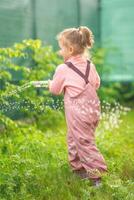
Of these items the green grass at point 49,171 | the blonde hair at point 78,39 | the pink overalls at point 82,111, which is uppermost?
the blonde hair at point 78,39

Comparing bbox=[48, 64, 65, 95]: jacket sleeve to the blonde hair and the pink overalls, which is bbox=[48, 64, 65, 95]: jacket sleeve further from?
the blonde hair

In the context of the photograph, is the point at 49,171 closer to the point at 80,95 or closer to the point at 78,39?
the point at 80,95

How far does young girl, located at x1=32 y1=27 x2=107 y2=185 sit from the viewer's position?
6.55 m

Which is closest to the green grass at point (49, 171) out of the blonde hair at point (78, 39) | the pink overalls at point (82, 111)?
the pink overalls at point (82, 111)

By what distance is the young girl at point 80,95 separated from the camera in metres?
6.55

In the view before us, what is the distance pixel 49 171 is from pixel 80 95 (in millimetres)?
828

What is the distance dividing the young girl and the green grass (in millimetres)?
200

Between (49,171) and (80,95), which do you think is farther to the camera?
(49,171)

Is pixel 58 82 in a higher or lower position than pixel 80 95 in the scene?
higher

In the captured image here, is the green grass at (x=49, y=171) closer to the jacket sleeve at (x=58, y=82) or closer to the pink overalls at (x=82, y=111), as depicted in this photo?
the pink overalls at (x=82, y=111)

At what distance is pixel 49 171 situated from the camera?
270 inches

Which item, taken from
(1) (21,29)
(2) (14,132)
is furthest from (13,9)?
(2) (14,132)

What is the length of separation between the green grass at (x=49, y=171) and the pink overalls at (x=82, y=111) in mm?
200

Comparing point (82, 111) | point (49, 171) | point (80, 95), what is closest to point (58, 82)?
point (80, 95)
